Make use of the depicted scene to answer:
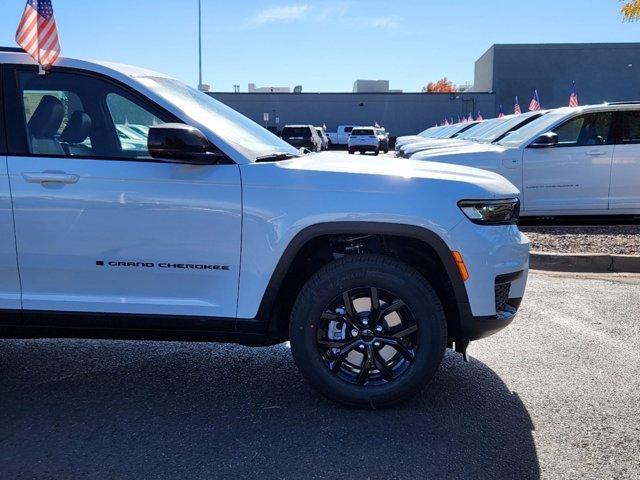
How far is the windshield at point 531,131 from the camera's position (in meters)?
9.92

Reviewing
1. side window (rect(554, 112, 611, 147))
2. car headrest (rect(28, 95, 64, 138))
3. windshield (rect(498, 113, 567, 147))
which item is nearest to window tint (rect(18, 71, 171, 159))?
car headrest (rect(28, 95, 64, 138))

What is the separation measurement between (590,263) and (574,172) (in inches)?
105

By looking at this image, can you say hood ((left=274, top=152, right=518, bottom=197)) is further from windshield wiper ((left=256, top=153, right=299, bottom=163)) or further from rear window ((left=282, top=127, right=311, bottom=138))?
rear window ((left=282, top=127, right=311, bottom=138))

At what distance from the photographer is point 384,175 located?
3.58 metres

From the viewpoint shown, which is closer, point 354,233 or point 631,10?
point 354,233

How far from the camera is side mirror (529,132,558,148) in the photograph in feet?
31.3

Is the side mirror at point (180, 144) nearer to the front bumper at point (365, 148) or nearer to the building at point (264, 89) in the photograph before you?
the front bumper at point (365, 148)

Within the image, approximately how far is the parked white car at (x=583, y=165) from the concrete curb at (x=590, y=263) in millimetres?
2370

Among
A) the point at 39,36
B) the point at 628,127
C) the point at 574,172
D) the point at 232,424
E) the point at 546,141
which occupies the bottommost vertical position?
the point at 232,424

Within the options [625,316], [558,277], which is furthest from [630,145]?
[625,316]

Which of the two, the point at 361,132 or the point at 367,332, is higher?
the point at 361,132

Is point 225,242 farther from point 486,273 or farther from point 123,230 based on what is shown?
point 486,273

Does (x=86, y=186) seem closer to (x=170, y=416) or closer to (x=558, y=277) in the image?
(x=170, y=416)

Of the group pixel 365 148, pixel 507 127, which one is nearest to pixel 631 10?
pixel 507 127
